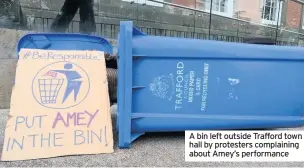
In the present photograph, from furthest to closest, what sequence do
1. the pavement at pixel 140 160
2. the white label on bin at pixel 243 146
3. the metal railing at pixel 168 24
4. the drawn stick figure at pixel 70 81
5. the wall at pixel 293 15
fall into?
the wall at pixel 293 15 < the metal railing at pixel 168 24 < the drawn stick figure at pixel 70 81 < the white label on bin at pixel 243 146 < the pavement at pixel 140 160

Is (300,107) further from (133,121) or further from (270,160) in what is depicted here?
(133,121)

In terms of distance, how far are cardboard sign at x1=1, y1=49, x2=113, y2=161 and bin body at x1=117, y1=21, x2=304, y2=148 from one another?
0.25 m

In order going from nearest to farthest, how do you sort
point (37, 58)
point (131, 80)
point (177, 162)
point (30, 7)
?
point (177, 162) < point (131, 80) < point (37, 58) < point (30, 7)

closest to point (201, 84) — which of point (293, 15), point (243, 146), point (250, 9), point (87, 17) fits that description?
point (243, 146)

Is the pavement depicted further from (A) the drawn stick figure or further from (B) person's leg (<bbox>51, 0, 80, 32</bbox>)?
(B) person's leg (<bbox>51, 0, 80, 32</bbox>)

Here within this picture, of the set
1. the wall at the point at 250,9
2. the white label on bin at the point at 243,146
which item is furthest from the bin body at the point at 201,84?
the wall at the point at 250,9

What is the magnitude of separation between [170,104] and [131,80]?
439 millimetres

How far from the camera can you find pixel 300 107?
264cm

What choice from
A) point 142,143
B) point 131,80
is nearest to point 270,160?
point 142,143

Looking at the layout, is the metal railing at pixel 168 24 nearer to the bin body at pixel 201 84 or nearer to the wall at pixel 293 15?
the wall at pixel 293 15

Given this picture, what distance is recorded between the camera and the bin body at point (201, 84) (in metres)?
2.44

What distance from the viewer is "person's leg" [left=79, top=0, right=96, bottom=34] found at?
184 inches

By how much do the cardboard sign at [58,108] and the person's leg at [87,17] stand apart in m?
2.14

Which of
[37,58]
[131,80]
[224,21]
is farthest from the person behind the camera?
[224,21]
